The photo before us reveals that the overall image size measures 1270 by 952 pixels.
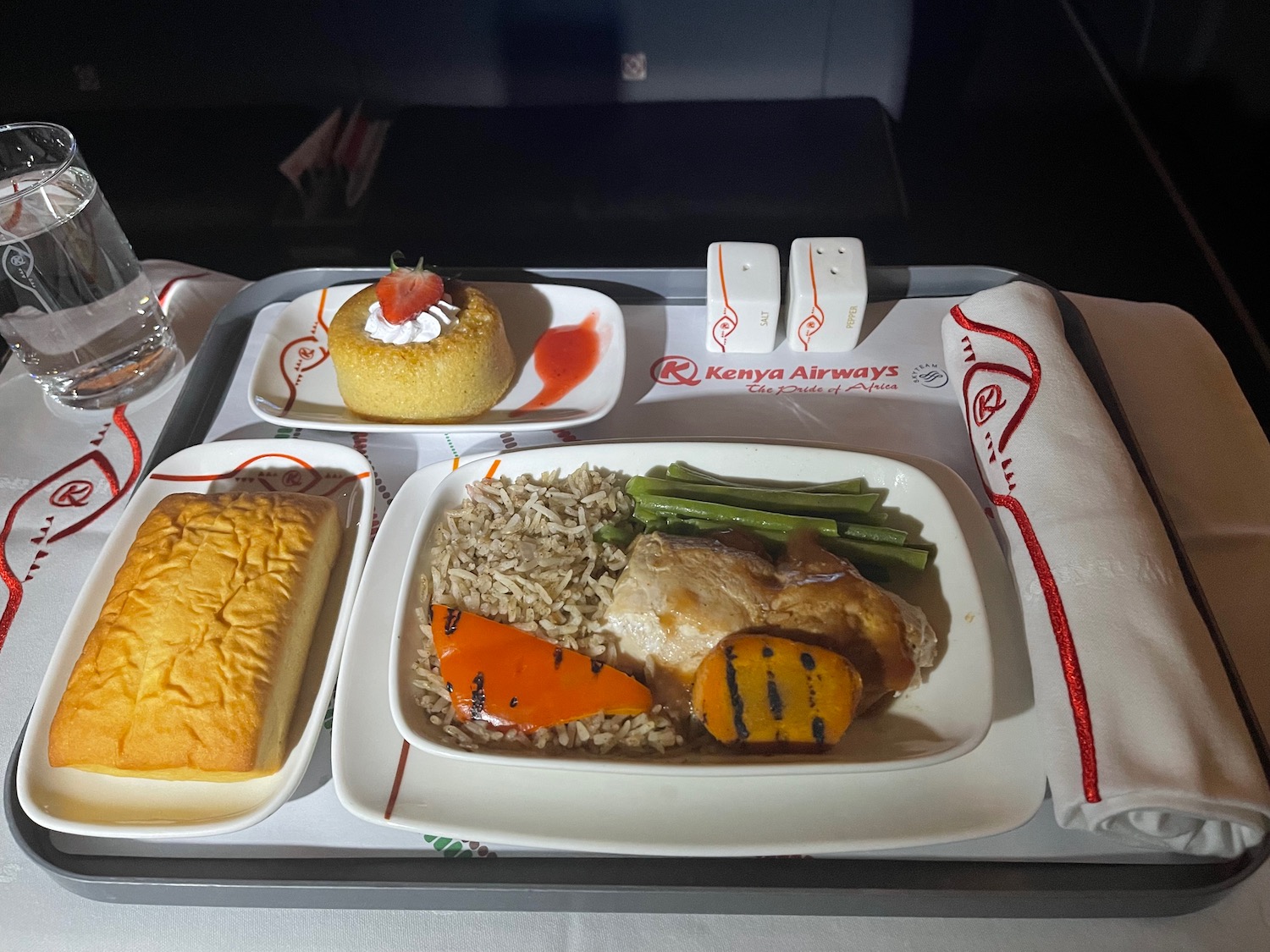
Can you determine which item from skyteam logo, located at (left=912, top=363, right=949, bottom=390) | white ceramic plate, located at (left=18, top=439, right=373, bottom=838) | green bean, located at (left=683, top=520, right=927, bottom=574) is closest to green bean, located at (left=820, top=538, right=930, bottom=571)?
green bean, located at (left=683, top=520, right=927, bottom=574)

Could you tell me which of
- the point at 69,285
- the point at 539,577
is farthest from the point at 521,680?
the point at 69,285

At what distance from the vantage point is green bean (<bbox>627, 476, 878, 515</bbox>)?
1.47 meters

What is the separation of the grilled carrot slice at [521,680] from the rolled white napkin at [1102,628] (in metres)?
0.61

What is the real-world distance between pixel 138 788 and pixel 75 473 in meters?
0.83

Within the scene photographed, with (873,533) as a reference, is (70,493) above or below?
below

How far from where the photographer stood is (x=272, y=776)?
1.26 meters

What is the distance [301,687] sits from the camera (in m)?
1.39

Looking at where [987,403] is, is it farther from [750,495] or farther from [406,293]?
[406,293]

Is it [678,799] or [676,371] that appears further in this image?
[676,371]

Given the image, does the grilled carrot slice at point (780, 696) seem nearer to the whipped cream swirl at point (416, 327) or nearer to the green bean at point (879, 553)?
the green bean at point (879, 553)

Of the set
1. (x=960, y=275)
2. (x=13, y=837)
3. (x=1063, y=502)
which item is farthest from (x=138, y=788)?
(x=960, y=275)

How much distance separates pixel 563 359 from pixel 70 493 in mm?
1062

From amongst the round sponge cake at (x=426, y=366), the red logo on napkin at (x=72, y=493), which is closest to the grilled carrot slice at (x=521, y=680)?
the round sponge cake at (x=426, y=366)

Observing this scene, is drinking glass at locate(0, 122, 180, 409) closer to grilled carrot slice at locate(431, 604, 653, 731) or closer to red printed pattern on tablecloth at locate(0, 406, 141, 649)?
red printed pattern on tablecloth at locate(0, 406, 141, 649)
